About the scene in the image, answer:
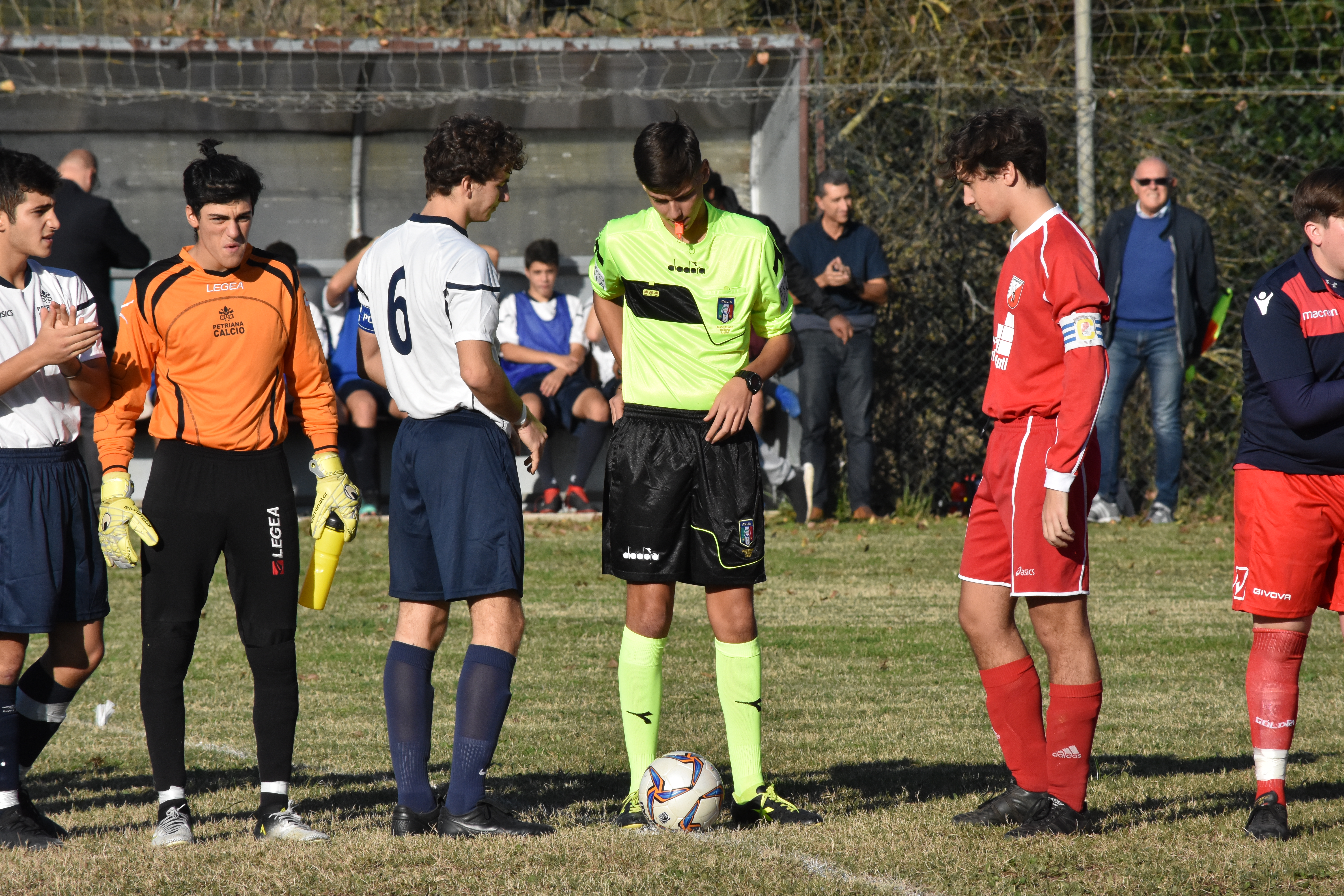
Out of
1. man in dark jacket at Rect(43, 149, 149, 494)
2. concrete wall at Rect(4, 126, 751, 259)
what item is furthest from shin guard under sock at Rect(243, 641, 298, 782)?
concrete wall at Rect(4, 126, 751, 259)

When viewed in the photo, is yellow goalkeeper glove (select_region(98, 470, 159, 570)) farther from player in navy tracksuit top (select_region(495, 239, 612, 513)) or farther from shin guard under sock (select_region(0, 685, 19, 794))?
player in navy tracksuit top (select_region(495, 239, 612, 513))

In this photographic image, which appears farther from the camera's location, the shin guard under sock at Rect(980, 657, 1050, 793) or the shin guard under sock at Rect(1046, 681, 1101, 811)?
the shin guard under sock at Rect(980, 657, 1050, 793)

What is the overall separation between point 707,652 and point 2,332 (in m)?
4.05

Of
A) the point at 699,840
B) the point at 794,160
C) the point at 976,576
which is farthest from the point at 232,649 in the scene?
the point at 794,160

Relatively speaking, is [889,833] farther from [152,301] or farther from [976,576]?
[152,301]

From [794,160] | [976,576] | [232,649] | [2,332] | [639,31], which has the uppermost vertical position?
[639,31]

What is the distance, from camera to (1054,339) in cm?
446

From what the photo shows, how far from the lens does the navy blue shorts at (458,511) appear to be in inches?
179

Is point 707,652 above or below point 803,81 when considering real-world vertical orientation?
below

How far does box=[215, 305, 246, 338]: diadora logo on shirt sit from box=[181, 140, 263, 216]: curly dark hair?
310mm

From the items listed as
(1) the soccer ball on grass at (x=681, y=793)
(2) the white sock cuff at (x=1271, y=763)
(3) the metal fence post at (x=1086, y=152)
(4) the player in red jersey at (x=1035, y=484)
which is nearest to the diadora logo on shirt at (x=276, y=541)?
(1) the soccer ball on grass at (x=681, y=793)

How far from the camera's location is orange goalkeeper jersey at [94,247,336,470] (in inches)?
182

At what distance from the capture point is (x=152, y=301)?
463 cm

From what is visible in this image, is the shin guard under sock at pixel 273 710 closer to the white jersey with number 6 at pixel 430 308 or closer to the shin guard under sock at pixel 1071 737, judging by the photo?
the white jersey with number 6 at pixel 430 308
